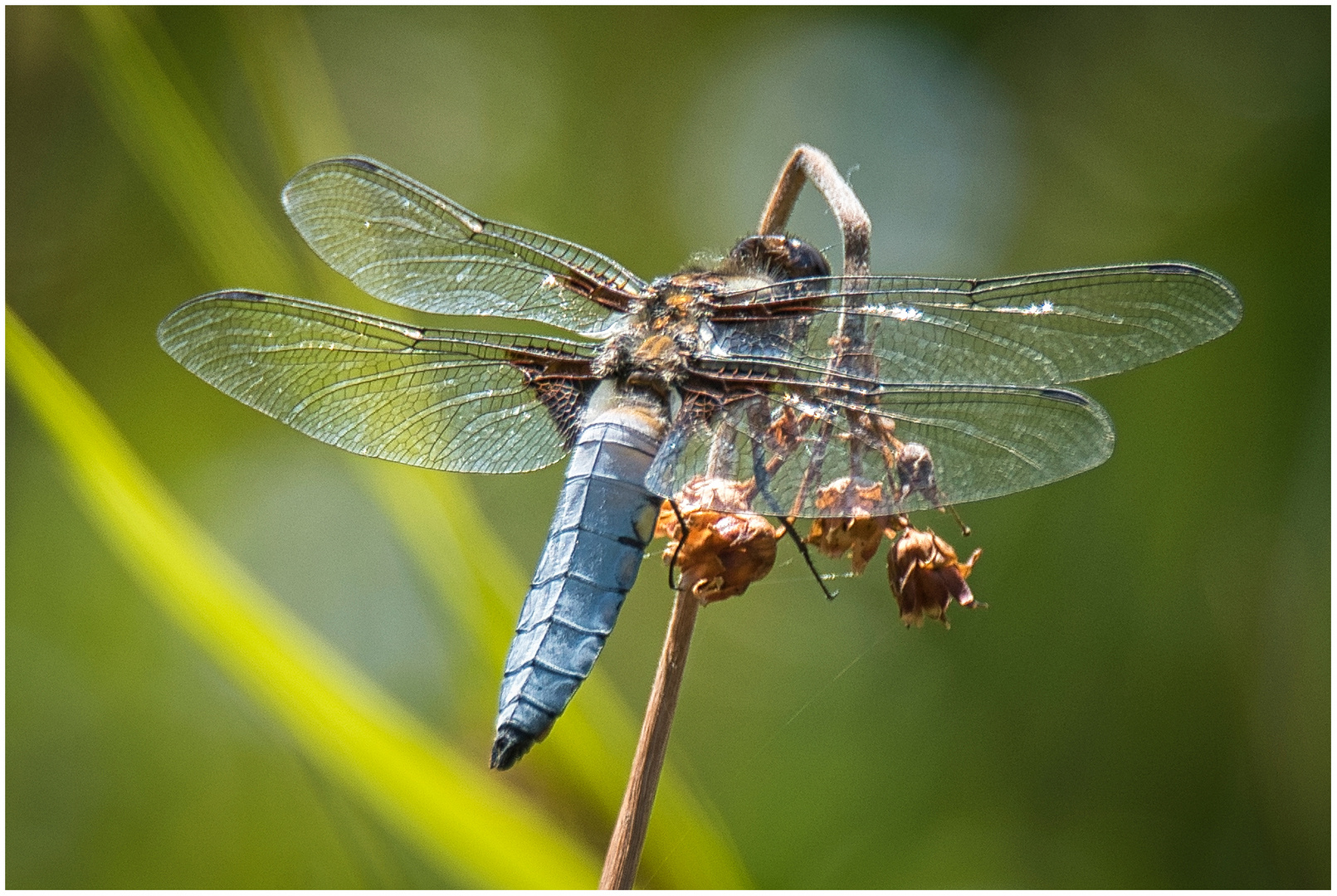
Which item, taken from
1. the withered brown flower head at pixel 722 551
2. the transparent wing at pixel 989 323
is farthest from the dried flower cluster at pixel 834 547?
the transparent wing at pixel 989 323

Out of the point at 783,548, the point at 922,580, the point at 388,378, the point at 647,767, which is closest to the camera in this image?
the point at 647,767

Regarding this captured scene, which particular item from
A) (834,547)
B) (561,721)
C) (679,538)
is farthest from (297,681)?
(834,547)

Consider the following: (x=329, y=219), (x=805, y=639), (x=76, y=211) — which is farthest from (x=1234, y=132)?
(x=76, y=211)

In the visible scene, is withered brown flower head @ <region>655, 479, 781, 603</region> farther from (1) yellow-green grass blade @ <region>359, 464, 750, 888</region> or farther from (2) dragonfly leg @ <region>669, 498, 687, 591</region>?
(1) yellow-green grass blade @ <region>359, 464, 750, 888</region>

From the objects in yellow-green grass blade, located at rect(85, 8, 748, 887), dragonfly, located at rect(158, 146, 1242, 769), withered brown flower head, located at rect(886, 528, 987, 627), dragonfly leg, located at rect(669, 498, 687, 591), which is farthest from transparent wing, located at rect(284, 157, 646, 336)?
withered brown flower head, located at rect(886, 528, 987, 627)

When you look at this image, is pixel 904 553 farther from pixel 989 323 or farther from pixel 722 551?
pixel 989 323

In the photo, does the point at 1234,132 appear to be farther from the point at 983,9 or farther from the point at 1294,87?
the point at 983,9
